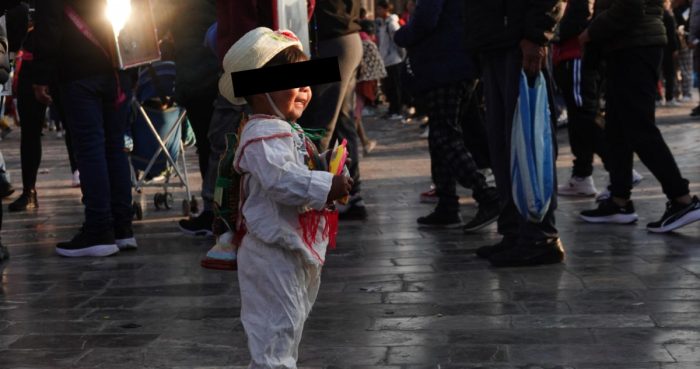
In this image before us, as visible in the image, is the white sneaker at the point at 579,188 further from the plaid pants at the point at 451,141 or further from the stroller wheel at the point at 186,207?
the stroller wheel at the point at 186,207

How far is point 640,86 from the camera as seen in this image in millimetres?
7859

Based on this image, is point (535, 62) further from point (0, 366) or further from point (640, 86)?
point (0, 366)

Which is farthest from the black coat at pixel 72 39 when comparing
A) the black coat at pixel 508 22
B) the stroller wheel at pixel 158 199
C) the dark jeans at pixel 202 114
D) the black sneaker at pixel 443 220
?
the stroller wheel at pixel 158 199

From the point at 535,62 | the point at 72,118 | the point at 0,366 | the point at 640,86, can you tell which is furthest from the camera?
the point at 640,86

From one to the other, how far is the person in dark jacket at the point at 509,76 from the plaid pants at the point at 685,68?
16732mm

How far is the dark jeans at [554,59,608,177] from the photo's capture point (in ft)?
32.3

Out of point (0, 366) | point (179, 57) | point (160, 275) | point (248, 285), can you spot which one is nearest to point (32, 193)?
point (179, 57)

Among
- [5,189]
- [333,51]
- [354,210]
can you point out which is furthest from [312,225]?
[5,189]

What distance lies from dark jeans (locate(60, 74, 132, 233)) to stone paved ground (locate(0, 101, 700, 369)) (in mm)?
282

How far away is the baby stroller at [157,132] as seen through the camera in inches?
366

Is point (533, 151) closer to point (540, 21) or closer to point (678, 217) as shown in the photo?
point (540, 21)

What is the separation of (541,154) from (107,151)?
268 cm

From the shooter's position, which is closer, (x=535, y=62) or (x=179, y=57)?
(x=535, y=62)

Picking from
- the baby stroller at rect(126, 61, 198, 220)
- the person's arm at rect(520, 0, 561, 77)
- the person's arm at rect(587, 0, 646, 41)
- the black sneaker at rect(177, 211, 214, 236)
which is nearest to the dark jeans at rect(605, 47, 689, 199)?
the person's arm at rect(587, 0, 646, 41)
